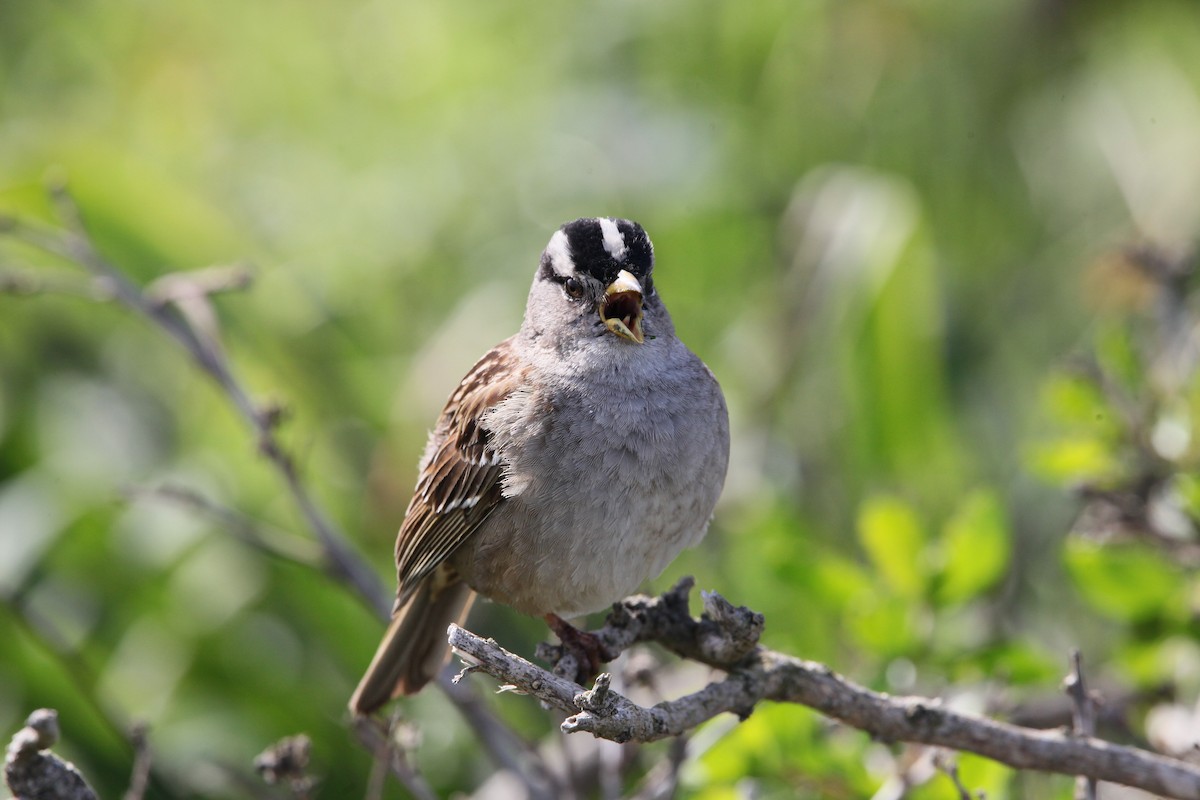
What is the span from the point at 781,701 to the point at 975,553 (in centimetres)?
78

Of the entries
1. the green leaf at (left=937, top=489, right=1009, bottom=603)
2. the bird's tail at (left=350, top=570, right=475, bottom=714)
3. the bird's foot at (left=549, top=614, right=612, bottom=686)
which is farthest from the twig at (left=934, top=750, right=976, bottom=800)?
the bird's tail at (left=350, top=570, right=475, bottom=714)

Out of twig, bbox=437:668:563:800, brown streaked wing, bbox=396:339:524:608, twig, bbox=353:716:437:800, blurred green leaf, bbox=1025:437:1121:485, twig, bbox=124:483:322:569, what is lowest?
twig, bbox=353:716:437:800

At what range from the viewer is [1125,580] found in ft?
10.4

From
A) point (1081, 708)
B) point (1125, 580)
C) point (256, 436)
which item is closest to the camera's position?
point (1081, 708)

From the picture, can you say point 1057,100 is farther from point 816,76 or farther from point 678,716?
point 678,716

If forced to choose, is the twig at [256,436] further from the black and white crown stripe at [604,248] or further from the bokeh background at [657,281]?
the black and white crown stripe at [604,248]

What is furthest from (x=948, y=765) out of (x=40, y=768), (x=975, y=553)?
(x=40, y=768)

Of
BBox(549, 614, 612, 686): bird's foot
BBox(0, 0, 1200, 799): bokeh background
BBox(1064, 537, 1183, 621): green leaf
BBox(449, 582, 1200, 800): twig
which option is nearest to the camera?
BBox(449, 582, 1200, 800): twig

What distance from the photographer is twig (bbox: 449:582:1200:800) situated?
6.24 feet

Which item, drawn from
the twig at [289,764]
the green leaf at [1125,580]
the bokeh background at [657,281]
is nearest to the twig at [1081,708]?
the bokeh background at [657,281]

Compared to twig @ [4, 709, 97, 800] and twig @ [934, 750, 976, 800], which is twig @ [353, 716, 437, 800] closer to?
twig @ [4, 709, 97, 800]

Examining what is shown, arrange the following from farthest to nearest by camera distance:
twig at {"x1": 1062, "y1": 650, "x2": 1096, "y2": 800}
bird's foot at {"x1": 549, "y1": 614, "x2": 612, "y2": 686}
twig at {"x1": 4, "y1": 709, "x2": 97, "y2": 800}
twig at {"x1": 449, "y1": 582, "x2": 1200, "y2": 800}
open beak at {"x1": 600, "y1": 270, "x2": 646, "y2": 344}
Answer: open beak at {"x1": 600, "y1": 270, "x2": 646, "y2": 344}
bird's foot at {"x1": 549, "y1": 614, "x2": 612, "y2": 686}
twig at {"x1": 1062, "y1": 650, "x2": 1096, "y2": 800}
twig at {"x1": 4, "y1": 709, "x2": 97, "y2": 800}
twig at {"x1": 449, "y1": 582, "x2": 1200, "y2": 800}

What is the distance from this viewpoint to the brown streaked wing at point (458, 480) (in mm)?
2779

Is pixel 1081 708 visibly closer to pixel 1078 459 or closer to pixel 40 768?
pixel 1078 459
